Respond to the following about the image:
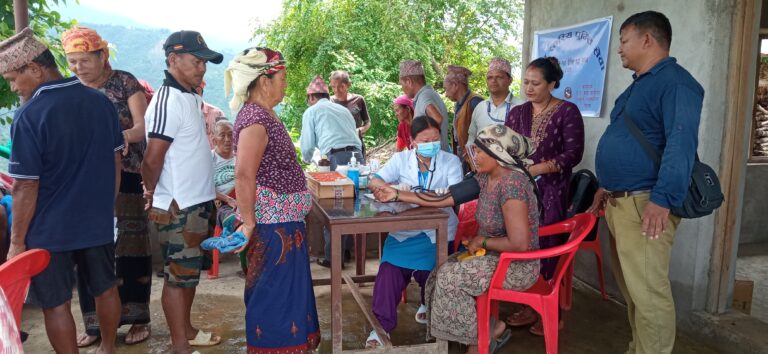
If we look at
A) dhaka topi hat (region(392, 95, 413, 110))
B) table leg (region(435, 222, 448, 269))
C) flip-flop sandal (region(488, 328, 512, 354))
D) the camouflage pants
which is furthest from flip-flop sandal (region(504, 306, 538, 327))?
dhaka topi hat (region(392, 95, 413, 110))

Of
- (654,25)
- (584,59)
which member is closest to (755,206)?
(584,59)

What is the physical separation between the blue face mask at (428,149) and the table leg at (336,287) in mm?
810

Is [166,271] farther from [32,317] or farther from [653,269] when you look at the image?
[653,269]

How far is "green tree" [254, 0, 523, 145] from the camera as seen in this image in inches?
456

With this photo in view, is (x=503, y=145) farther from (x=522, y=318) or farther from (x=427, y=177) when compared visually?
(x=522, y=318)

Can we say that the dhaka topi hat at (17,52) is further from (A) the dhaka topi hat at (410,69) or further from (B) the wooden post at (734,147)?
(B) the wooden post at (734,147)

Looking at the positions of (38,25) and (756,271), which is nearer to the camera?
(38,25)

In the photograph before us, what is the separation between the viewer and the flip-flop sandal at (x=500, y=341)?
10.5ft

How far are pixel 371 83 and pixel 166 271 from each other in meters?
8.97

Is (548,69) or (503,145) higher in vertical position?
(548,69)

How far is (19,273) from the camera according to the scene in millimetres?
1761

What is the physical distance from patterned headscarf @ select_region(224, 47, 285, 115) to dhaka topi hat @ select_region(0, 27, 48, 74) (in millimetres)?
835

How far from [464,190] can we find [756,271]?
3385 mm

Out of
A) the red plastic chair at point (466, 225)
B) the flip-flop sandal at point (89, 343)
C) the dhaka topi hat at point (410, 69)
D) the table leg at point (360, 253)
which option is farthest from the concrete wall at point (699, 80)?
the flip-flop sandal at point (89, 343)
